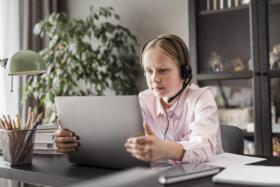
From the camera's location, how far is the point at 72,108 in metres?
1.13

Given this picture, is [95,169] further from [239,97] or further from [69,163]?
[239,97]

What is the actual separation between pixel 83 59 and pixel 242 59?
1122mm

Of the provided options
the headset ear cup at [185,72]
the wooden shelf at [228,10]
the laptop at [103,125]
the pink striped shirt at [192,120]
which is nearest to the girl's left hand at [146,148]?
the laptop at [103,125]

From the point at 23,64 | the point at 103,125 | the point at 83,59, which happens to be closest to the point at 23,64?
the point at 23,64

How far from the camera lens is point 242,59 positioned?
8.71 ft

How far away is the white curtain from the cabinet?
142 centimetres

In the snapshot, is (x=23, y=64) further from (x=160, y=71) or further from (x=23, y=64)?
(x=160, y=71)

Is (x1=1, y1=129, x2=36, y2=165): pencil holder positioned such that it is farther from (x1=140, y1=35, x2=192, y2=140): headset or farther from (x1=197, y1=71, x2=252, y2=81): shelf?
(x1=197, y1=71, x2=252, y2=81): shelf

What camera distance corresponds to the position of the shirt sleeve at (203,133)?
109 cm

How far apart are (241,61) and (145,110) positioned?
1402 mm

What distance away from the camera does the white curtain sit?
127 inches

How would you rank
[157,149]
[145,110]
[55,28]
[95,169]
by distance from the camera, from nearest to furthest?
[157,149]
[95,169]
[145,110]
[55,28]

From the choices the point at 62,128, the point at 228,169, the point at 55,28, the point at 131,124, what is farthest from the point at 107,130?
the point at 55,28

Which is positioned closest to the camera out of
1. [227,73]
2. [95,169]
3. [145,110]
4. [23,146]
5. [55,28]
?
[95,169]
